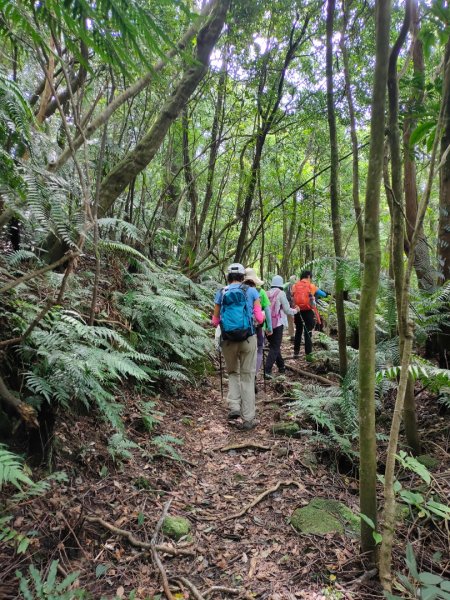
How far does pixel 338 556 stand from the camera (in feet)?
9.23

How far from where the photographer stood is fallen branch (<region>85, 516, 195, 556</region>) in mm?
2891

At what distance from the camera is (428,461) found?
3.75m

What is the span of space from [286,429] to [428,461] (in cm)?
175

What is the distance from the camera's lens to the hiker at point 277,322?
748 centimetres

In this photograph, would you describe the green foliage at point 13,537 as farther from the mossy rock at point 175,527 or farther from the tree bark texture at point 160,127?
the tree bark texture at point 160,127

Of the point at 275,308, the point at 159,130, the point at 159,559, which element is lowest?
the point at 159,559

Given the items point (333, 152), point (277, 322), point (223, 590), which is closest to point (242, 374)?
point (277, 322)

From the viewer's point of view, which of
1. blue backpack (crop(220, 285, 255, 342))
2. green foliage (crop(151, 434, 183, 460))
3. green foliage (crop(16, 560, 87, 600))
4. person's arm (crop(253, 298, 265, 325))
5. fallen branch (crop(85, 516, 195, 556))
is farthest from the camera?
person's arm (crop(253, 298, 265, 325))

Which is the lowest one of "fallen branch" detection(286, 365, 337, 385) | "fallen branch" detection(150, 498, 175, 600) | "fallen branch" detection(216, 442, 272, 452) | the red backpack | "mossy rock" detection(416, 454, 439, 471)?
"fallen branch" detection(150, 498, 175, 600)

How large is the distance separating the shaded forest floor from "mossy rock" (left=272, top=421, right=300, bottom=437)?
125 millimetres

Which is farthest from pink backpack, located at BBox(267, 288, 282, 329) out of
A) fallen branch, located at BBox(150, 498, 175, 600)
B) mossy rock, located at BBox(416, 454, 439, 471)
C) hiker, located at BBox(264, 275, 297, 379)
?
fallen branch, located at BBox(150, 498, 175, 600)

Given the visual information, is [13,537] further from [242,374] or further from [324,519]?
[242,374]

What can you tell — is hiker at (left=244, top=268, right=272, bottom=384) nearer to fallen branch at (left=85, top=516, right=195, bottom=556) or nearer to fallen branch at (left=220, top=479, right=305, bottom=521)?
fallen branch at (left=220, top=479, right=305, bottom=521)

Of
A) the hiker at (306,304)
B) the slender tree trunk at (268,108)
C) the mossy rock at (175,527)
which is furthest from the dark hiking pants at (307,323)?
the mossy rock at (175,527)
